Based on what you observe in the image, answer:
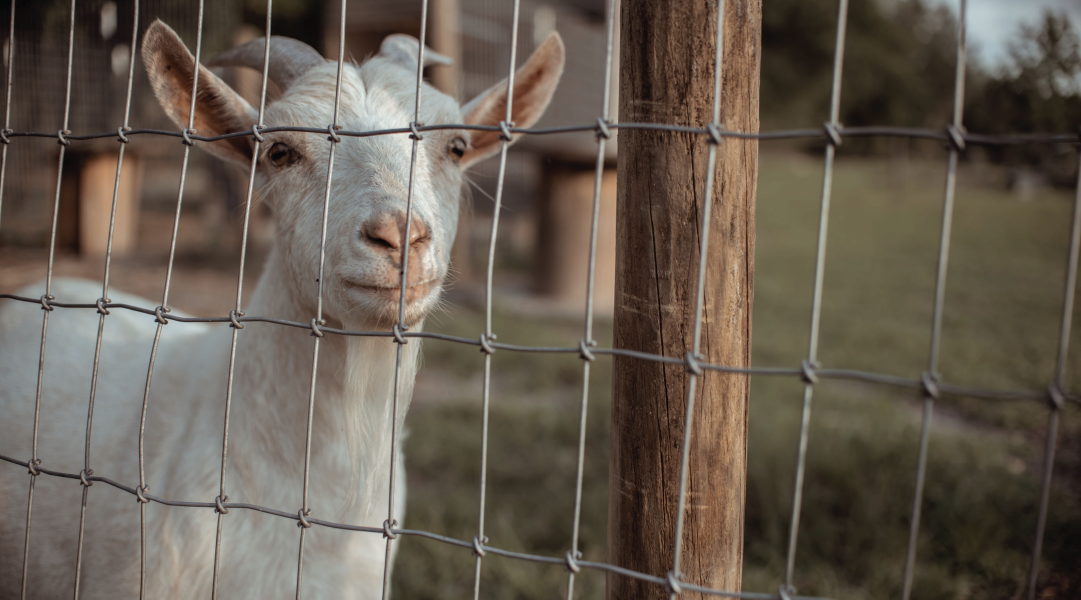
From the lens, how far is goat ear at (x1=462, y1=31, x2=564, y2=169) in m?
1.90

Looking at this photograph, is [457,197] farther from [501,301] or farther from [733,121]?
[501,301]

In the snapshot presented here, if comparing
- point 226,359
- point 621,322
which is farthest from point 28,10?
point 621,322

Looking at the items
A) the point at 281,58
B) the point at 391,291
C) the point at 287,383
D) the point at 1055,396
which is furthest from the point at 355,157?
the point at 1055,396

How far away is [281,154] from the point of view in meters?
1.86

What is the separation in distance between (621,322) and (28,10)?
33.6 feet

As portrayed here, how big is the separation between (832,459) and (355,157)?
2743 millimetres

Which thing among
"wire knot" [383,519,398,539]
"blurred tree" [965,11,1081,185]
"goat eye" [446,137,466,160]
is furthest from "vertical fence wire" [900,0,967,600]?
"goat eye" [446,137,466,160]

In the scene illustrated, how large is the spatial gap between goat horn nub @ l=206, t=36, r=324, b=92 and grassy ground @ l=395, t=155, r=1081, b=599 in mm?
1886

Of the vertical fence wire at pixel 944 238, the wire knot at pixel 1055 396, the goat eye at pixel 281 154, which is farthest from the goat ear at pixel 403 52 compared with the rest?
the wire knot at pixel 1055 396

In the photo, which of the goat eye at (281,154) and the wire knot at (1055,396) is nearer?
the wire knot at (1055,396)

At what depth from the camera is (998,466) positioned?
11.1 ft

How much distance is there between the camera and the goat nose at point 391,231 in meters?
1.46

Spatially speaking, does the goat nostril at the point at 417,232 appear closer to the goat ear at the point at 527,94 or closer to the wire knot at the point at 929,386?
the goat ear at the point at 527,94

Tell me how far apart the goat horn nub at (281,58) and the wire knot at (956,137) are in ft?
5.21
